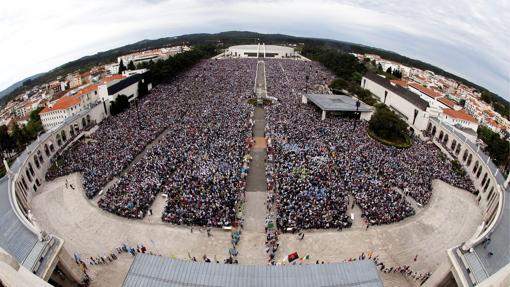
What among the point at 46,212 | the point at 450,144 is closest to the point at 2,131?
the point at 46,212

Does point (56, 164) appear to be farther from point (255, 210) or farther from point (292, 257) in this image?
point (292, 257)

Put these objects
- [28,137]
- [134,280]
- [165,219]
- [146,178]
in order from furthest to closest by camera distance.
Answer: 1. [28,137]
2. [146,178]
3. [165,219]
4. [134,280]

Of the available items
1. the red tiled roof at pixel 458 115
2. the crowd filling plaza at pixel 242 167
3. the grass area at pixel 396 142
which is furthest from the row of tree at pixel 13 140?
the red tiled roof at pixel 458 115

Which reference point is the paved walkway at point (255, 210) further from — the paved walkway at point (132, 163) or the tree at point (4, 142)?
the tree at point (4, 142)

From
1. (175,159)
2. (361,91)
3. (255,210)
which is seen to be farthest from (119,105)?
(361,91)

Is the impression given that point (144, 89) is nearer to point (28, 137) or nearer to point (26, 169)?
point (28, 137)

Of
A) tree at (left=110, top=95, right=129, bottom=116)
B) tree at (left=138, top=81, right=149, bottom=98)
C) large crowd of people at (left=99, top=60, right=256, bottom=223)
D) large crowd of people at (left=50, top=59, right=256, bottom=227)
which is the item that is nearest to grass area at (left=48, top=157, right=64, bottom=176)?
large crowd of people at (left=50, top=59, right=256, bottom=227)
